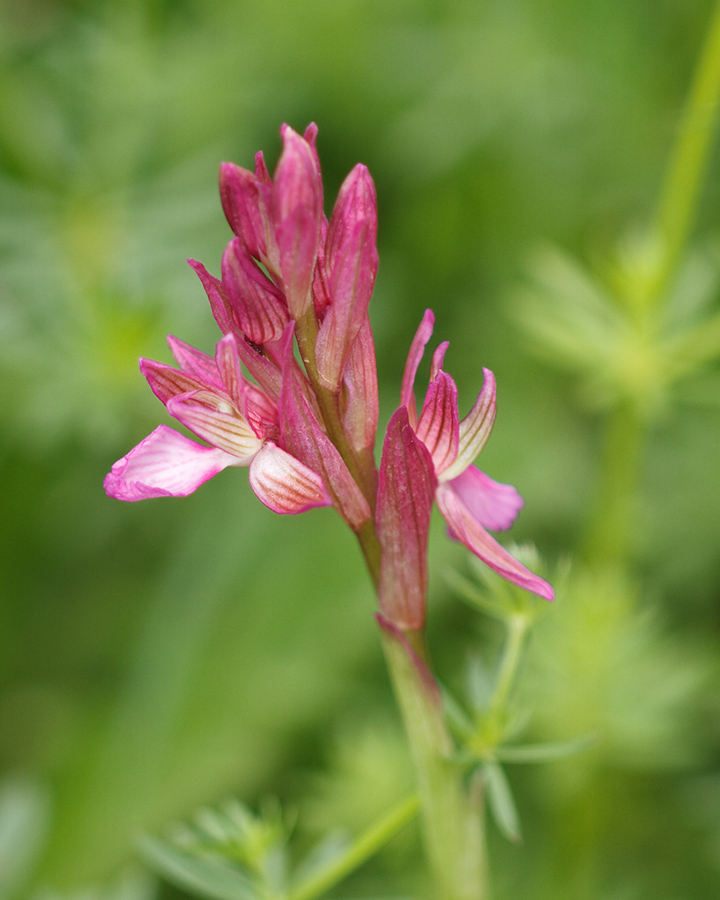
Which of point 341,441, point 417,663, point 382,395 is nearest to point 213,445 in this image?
point 341,441

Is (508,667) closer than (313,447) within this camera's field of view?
No

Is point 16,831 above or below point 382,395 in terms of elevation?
below

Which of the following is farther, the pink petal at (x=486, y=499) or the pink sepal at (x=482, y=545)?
the pink petal at (x=486, y=499)

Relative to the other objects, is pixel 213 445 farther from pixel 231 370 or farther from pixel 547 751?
pixel 547 751

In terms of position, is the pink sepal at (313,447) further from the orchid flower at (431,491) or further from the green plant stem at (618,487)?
the green plant stem at (618,487)

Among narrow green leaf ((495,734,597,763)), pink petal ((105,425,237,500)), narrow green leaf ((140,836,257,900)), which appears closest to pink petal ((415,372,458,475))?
pink petal ((105,425,237,500))

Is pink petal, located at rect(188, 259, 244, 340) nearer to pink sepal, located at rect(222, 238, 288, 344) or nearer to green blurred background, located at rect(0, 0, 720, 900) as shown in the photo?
pink sepal, located at rect(222, 238, 288, 344)

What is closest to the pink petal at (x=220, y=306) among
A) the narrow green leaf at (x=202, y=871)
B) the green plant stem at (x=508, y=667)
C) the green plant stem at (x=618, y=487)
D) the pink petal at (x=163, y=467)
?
the pink petal at (x=163, y=467)
